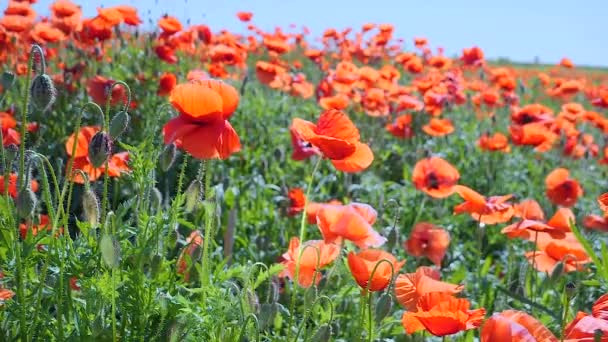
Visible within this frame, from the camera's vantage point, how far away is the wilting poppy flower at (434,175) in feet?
10.7

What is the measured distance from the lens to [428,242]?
279 cm

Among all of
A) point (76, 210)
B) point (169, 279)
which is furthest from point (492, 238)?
point (169, 279)

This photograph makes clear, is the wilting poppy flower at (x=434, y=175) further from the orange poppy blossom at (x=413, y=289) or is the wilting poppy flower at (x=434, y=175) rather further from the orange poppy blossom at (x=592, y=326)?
the orange poppy blossom at (x=592, y=326)

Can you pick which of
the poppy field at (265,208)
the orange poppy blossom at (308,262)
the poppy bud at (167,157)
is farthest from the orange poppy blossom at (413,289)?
the poppy bud at (167,157)

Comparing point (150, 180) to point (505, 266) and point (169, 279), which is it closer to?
point (169, 279)

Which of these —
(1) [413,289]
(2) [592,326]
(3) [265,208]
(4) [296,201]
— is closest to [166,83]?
(3) [265,208]

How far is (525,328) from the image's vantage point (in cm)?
145

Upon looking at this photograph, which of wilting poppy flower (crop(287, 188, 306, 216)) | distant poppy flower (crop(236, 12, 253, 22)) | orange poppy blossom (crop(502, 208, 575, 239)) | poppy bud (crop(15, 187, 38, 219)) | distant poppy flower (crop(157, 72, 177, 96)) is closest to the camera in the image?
poppy bud (crop(15, 187, 38, 219))

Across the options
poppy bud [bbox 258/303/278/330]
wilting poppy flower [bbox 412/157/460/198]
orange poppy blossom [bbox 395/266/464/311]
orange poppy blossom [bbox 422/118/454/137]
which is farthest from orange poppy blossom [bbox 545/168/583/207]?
poppy bud [bbox 258/303/278/330]

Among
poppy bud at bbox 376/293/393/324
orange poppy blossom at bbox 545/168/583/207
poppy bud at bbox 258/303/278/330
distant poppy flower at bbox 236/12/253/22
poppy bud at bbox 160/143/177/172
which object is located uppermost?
poppy bud at bbox 160/143/177/172

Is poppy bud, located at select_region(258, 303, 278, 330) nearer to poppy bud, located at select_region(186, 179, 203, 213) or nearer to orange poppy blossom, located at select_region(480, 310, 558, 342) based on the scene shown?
poppy bud, located at select_region(186, 179, 203, 213)

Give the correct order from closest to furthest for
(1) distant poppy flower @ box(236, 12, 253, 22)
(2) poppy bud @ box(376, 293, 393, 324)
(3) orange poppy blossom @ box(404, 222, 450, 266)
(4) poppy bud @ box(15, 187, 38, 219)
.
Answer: (4) poppy bud @ box(15, 187, 38, 219) → (2) poppy bud @ box(376, 293, 393, 324) → (3) orange poppy blossom @ box(404, 222, 450, 266) → (1) distant poppy flower @ box(236, 12, 253, 22)

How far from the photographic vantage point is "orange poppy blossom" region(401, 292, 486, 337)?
1645 mm

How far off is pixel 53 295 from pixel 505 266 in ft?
8.01
